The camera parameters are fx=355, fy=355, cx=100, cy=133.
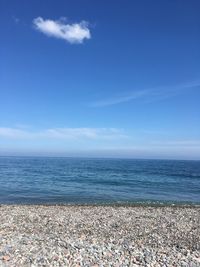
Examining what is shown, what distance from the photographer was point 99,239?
1548 cm

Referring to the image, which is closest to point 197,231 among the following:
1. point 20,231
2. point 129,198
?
point 20,231

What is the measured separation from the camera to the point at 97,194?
40469mm

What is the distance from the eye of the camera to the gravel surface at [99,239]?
12336 millimetres

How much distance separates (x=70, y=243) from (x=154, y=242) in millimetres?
3787

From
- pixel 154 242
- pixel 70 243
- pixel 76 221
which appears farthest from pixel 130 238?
pixel 76 221

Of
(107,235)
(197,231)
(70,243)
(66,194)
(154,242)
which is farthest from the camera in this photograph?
(66,194)

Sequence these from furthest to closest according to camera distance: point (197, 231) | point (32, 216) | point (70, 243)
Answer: point (32, 216) → point (197, 231) → point (70, 243)

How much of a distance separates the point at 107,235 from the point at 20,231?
A: 417 cm

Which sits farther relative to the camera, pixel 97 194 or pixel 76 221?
pixel 97 194

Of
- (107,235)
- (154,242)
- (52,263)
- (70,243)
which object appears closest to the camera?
(52,263)

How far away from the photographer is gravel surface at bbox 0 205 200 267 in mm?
12336

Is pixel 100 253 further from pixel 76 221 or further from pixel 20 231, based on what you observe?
pixel 76 221

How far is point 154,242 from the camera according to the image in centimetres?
1549

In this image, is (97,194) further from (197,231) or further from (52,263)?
(52,263)
